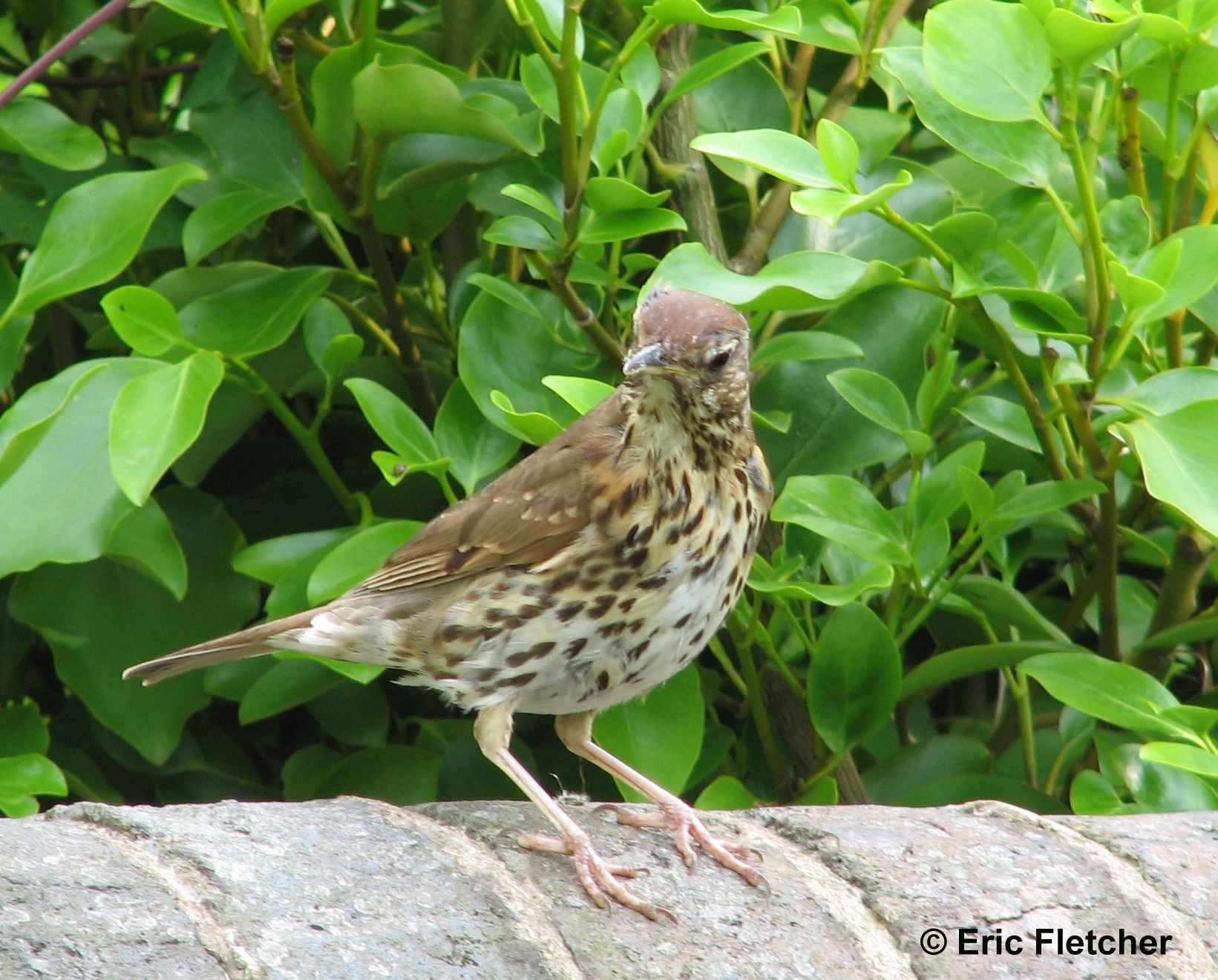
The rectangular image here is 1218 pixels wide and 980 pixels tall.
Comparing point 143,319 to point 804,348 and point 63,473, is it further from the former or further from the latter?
point 804,348

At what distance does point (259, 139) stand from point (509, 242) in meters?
0.72

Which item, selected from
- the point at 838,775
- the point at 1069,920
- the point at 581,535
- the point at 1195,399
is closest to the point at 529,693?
the point at 581,535

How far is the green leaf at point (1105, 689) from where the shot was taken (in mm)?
2090

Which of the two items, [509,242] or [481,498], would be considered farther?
[481,498]

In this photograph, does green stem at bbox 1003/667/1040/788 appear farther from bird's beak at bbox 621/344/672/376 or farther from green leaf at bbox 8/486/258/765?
green leaf at bbox 8/486/258/765

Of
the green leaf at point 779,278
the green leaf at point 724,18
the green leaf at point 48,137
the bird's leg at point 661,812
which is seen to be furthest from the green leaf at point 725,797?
the green leaf at point 48,137

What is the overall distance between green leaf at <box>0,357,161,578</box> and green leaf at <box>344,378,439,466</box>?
0.36m

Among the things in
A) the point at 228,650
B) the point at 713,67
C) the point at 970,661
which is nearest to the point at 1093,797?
the point at 970,661

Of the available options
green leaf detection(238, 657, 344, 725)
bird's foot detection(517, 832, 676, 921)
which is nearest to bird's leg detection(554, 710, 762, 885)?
bird's foot detection(517, 832, 676, 921)

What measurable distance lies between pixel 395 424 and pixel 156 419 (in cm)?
39

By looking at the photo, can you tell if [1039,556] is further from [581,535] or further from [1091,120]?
[581,535]

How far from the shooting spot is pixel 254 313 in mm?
2465

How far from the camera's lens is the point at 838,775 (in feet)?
8.49

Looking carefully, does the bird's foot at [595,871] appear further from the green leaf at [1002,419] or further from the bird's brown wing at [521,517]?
the green leaf at [1002,419]
